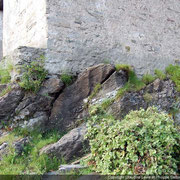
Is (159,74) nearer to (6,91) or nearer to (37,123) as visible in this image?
(37,123)

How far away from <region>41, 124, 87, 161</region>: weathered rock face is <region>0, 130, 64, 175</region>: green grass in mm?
117

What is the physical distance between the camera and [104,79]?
5.40 meters

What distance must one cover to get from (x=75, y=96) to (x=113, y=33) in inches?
85.5

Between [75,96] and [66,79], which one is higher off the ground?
Result: [66,79]

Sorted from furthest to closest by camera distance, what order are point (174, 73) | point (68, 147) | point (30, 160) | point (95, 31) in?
point (174, 73) < point (95, 31) < point (68, 147) < point (30, 160)

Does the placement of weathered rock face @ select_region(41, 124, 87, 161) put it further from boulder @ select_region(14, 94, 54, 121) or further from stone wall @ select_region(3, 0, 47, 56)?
stone wall @ select_region(3, 0, 47, 56)

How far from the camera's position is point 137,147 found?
122 inches

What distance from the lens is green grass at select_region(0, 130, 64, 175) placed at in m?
3.67

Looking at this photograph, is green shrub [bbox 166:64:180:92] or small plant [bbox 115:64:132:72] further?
green shrub [bbox 166:64:180:92]

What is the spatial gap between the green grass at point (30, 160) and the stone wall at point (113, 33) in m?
1.62

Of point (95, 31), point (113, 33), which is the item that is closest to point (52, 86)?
point (95, 31)

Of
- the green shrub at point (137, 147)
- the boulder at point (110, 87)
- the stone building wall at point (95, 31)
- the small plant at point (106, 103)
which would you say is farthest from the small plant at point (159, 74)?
the green shrub at point (137, 147)

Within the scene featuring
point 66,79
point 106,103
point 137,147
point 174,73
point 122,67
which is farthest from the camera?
point 174,73

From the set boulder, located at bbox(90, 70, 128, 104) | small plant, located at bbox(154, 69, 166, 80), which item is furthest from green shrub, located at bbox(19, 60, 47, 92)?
small plant, located at bbox(154, 69, 166, 80)
